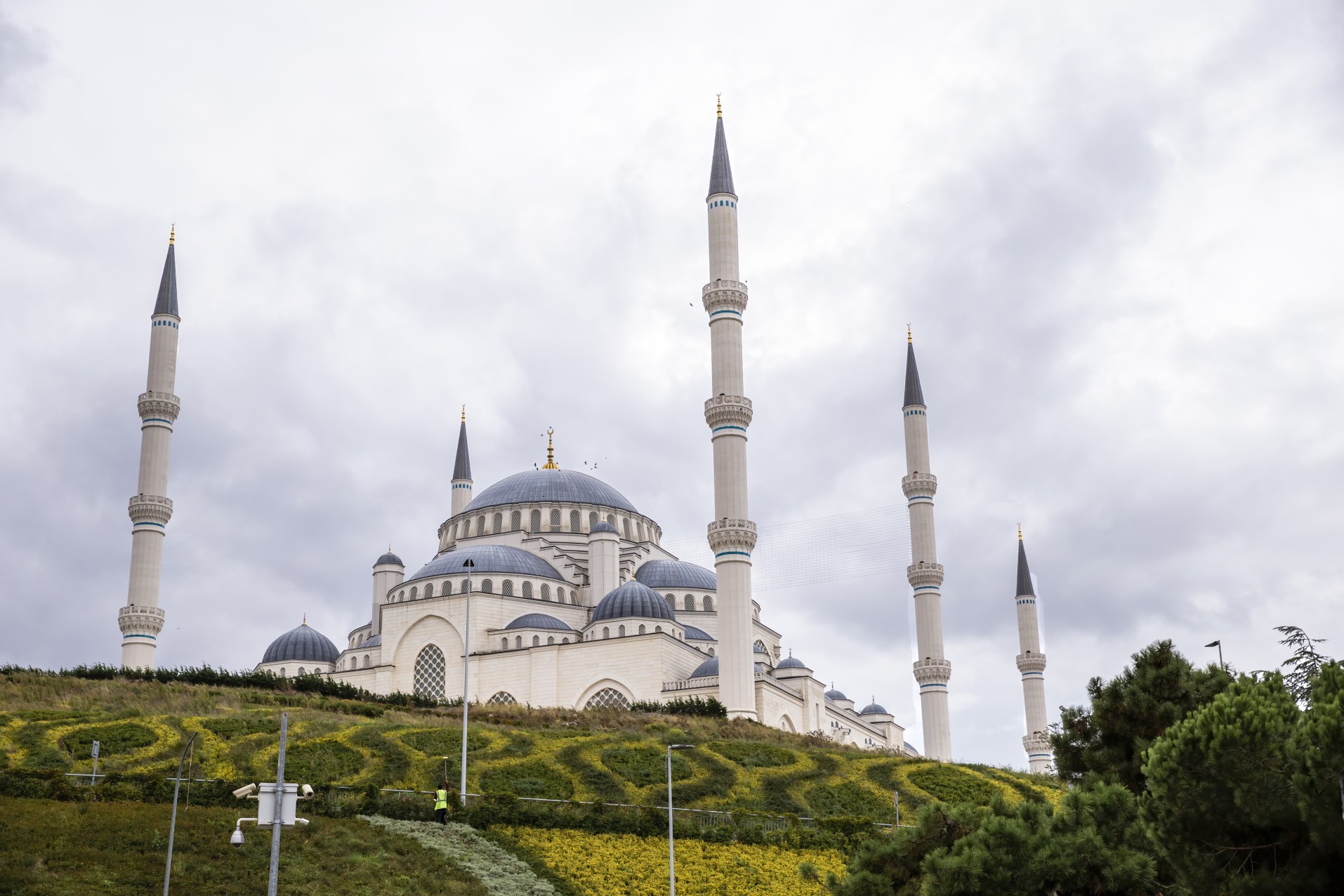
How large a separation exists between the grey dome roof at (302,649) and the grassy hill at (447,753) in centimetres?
1819

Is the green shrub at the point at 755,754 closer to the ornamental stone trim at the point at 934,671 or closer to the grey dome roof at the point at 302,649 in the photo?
the ornamental stone trim at the point at 934,671

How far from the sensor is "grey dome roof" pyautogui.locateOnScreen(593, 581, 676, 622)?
52.7 metres

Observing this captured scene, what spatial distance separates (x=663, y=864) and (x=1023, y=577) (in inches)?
1547

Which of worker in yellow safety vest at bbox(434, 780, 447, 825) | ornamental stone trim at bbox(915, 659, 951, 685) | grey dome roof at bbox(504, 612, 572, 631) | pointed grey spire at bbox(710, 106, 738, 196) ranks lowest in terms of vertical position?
worker in yellow safety vest at bbox(434, 780, 447, 825)

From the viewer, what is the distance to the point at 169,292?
52.3 meters

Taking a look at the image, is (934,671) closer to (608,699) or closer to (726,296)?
(608,699)

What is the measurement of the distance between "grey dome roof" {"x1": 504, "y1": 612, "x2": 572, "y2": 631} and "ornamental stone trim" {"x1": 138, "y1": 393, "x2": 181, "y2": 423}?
15099 mm

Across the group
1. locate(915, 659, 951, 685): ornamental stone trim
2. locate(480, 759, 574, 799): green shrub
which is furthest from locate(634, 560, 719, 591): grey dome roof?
locate(480, 759, 574, 799): green shrub

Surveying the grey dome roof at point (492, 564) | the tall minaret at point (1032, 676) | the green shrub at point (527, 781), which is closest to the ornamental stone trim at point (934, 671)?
the tall minaret at point (1032, 676)

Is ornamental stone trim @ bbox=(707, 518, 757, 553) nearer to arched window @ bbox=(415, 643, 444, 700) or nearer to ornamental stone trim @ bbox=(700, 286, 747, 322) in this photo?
ornamental stone trim @ bbox=(700, 286, 747, 322)

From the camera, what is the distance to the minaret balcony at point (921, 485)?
54.8 metres

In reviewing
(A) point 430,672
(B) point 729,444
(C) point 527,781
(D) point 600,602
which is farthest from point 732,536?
(A) point 430,672

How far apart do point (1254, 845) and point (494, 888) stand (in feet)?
47.5

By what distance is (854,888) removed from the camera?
16.9 metres
